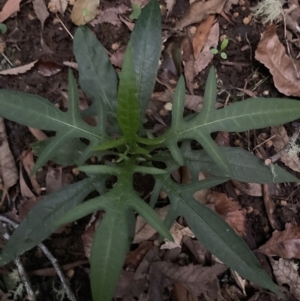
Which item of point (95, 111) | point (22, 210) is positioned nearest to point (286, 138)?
point (95, 111)

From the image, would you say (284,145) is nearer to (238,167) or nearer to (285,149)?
(285,149)

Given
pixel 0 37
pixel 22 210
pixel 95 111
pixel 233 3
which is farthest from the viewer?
pixel 233 3

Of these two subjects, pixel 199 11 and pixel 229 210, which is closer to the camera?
pixel 229 210

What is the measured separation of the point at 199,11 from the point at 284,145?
0.59 meters

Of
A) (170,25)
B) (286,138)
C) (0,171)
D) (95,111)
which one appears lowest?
(286,138)

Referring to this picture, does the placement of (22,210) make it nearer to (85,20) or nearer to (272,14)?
(85,20)

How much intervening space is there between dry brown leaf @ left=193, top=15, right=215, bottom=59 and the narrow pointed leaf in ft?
2.69

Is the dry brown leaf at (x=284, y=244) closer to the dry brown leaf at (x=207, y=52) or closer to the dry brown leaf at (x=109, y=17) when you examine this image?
the dry brown leaf at (x=207, y=52)

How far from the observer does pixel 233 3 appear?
1.64 meters

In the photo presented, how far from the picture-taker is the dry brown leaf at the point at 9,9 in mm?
1532

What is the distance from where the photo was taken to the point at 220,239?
1.13 metres

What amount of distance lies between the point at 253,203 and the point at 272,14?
2.37 ft

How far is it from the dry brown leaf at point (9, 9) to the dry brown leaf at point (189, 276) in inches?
39.9

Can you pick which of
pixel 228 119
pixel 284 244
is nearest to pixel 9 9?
pixel 228 119
